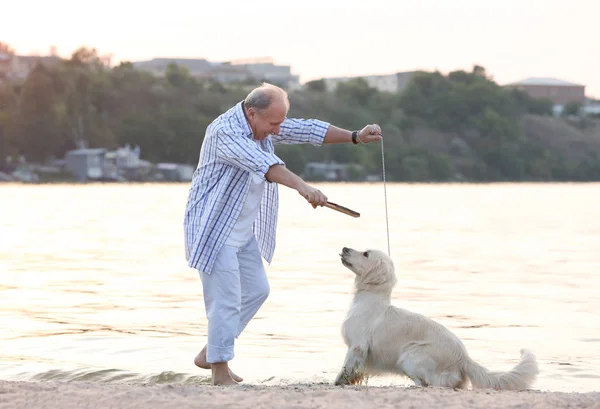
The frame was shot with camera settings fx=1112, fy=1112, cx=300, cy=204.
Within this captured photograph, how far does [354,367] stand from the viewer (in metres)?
6.95

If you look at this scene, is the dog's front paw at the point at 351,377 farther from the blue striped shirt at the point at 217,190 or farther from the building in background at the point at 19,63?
the building in background at the point at 19,63

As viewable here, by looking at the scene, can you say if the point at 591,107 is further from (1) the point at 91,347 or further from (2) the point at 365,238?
(1) the point at 91,347

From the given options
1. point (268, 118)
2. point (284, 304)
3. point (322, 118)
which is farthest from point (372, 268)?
point (322, 118)

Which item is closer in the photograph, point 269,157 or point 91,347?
point 269,157

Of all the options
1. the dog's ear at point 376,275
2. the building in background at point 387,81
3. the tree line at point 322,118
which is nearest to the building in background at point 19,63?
the tree line at point 322,118

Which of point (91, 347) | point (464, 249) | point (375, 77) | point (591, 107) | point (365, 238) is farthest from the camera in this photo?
point (591, 107)

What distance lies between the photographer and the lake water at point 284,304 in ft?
29.9

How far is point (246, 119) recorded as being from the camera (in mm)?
6715

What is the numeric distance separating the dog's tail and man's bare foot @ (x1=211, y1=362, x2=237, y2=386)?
1.48 meters

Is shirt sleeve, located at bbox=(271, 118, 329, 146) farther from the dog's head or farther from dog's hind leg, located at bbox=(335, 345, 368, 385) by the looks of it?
dog's hind leg, located at bbox=(335, 345, 368, 385)

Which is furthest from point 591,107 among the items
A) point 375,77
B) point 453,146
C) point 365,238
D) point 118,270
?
point 118,270

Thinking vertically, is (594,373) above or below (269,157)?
below

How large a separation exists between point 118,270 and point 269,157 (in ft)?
36.5

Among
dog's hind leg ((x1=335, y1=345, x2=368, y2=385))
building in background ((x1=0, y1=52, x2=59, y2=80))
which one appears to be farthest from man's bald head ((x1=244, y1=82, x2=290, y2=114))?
building in background ((x1=0, y1=52, x2=59, y2=80))
